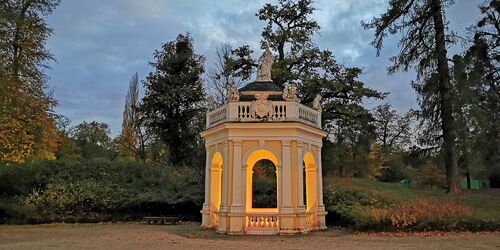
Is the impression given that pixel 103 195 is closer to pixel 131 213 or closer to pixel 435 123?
pixel 131 213

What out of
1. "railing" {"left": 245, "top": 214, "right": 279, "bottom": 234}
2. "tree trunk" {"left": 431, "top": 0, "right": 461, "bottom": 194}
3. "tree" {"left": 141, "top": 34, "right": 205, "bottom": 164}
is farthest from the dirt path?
"tree" {"left": 141, "top": 34, "right": 205, "bottom": 164}

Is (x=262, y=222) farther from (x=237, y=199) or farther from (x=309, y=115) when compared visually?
(x=309, y=115)

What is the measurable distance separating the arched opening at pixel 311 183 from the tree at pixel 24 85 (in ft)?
41.1

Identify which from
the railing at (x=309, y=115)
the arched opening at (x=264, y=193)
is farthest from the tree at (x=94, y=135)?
the railing at (x=309, y=115)

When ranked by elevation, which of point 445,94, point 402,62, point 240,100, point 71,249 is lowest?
point 71,249

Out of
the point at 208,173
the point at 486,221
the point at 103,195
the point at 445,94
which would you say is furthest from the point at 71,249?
the point at 445,94

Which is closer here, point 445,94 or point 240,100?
point 240,100

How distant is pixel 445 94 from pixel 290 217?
39.3ft

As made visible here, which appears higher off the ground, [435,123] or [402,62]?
[402,62]

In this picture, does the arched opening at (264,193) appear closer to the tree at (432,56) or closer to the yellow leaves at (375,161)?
the tree at (432,56)

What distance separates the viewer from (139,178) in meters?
25.3

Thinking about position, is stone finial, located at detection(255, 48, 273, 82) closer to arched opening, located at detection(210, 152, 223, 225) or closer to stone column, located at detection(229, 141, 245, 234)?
stone column, located at detection(229, 141, 245, 234)

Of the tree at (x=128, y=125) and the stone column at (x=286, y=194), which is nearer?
the stone column at (x=286, y=194)

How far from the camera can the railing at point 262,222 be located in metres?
15.6
